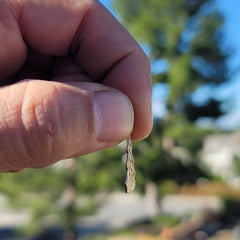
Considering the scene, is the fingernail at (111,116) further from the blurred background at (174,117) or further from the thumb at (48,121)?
the blurred background at (174,117)

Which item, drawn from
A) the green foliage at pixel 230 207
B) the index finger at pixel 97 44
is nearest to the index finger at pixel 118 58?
the index finger at pixel 97 44

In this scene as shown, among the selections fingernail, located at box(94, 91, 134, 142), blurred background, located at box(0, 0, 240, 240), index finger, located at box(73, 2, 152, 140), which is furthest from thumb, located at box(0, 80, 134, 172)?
blurred background, located at box(0, 0, 240, 240)

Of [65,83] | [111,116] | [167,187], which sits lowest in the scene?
[167,187]

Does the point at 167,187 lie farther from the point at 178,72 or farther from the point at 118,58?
the point at 118,58

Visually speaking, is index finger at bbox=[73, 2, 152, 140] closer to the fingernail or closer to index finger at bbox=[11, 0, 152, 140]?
index finger at bbox=[11, 0, 152, 140]

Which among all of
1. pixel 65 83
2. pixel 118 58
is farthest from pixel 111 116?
pixel 118 58
